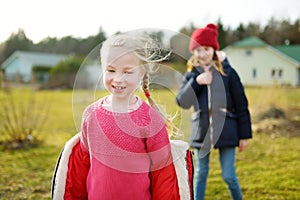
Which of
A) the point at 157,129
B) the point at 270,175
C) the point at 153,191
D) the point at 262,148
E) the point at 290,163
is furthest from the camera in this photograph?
the point at 262,148

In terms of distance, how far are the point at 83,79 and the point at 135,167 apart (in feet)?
1.71

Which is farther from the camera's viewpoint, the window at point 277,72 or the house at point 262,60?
the window at point 277,72

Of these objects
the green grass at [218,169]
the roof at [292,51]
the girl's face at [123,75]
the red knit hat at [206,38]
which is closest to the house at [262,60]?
the roof at [292,51]

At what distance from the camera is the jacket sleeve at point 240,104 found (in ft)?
11.7

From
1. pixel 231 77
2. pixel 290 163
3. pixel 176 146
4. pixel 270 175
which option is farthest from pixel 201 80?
pixel 290 163

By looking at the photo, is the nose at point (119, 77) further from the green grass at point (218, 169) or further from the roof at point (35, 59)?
the roof at point (35, 59)

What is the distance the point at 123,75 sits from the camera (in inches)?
77.3

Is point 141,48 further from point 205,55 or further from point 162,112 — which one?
point 205,55

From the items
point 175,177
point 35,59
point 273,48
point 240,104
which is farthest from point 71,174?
point 35,59

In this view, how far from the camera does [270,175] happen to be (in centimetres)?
552

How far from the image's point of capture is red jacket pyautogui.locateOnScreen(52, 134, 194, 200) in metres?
2.08

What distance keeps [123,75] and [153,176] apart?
0.56 meters

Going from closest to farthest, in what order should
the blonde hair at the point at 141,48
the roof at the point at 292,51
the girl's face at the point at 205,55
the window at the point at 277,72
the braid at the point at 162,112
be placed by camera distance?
the blonde hair at the point at 141,48, the braid at the point at 162,112, the girl's face at the point at 205,55, the window at the point at 277,72, the roof at the point at 292,51

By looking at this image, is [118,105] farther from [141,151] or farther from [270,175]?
[270,175]
